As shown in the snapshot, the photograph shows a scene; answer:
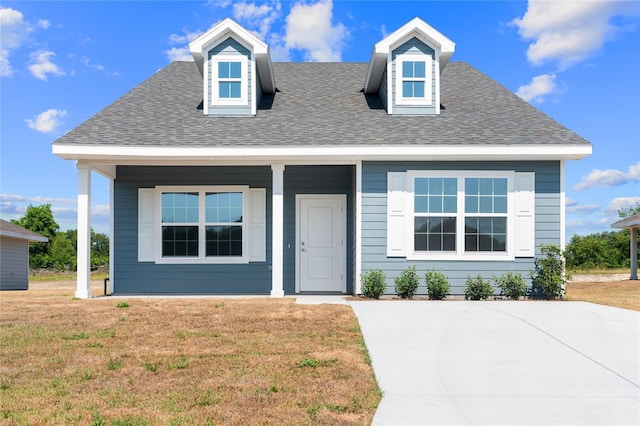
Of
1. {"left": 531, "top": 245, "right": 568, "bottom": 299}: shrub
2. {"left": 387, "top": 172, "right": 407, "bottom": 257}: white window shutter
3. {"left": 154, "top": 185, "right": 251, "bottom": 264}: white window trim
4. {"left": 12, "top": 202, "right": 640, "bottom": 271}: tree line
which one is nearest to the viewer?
{"left": 531, "top": 245, "right": 568, "bottom": 299}: shrub

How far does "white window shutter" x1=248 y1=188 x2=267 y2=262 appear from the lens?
1247 cm

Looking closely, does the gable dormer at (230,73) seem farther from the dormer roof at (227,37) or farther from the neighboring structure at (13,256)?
the neighboring structure at (13,256)

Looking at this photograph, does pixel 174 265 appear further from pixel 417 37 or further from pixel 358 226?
pixel 417 37

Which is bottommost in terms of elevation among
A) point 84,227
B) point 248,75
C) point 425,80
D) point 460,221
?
point 84,227

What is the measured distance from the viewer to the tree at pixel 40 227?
3575 cm

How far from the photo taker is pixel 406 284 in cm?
1078

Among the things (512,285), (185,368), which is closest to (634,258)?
(512,285)

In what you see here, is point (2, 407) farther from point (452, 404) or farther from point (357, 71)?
point (357, 71)

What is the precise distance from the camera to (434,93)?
1219 centimetres

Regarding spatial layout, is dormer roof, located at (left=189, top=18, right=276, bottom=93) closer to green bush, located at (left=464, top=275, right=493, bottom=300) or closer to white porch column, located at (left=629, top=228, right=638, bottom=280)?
green bush, located at (left=464, top=275, right=493, bottom=300)

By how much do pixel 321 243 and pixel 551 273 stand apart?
507 cm

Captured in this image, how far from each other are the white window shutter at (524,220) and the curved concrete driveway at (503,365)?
212 cm

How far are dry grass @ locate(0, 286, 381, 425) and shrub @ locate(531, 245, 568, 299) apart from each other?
4852 mm

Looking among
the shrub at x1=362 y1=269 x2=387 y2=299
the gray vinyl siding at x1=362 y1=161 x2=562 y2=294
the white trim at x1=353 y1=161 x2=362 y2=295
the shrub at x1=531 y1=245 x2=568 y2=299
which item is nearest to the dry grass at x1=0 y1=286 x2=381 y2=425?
the shrub at x1=362 y1=269 x2=387 y2=299
